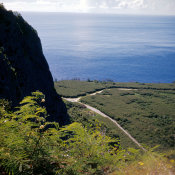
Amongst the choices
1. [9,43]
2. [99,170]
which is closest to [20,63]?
[9,43]

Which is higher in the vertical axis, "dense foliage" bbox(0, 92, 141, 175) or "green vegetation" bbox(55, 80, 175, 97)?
"dense foliage" bbox(0, 92, 141, 175)

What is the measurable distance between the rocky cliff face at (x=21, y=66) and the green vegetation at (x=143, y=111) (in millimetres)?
19527

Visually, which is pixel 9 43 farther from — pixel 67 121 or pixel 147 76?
pixel 147 76

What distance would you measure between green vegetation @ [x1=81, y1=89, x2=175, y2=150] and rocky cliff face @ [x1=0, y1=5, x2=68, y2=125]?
769 inches

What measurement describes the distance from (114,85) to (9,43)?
194ft

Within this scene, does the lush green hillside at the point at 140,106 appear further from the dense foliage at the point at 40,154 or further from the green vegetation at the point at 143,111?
the dense foliage at the point at 40,154

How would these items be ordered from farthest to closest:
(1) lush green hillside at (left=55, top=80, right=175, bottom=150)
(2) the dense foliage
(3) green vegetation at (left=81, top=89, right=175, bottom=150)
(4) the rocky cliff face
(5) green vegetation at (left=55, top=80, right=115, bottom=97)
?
1. (5) green vegetation at (left=55, top=80, right=115, bottom=97)
2. (1) lush green hillside at (left=55, top=80, right=175, bottom=150)
3. (3) green vegetation at (left=81, top=89, right=175, bottom=150)
4. (4) the rocky cliff face
5. (2) the dense foliage

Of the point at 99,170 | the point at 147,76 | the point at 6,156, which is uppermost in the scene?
the point at 6,156

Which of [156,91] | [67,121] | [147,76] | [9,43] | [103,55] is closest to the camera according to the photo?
[9,43]

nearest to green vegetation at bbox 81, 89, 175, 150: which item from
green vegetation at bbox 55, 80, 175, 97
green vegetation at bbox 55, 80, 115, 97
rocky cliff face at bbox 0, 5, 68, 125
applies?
green vegetation at bbox 55, 80, 175, 97

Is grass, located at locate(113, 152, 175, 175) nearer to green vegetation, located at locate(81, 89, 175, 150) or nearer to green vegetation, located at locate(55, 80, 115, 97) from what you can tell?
green vegetation, located at locate(81, 89, 175, 150)

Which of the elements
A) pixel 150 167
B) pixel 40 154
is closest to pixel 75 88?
pixel 150 167

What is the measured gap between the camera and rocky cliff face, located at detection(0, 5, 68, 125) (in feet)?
42.5

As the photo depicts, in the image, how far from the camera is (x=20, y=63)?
1775 cm
